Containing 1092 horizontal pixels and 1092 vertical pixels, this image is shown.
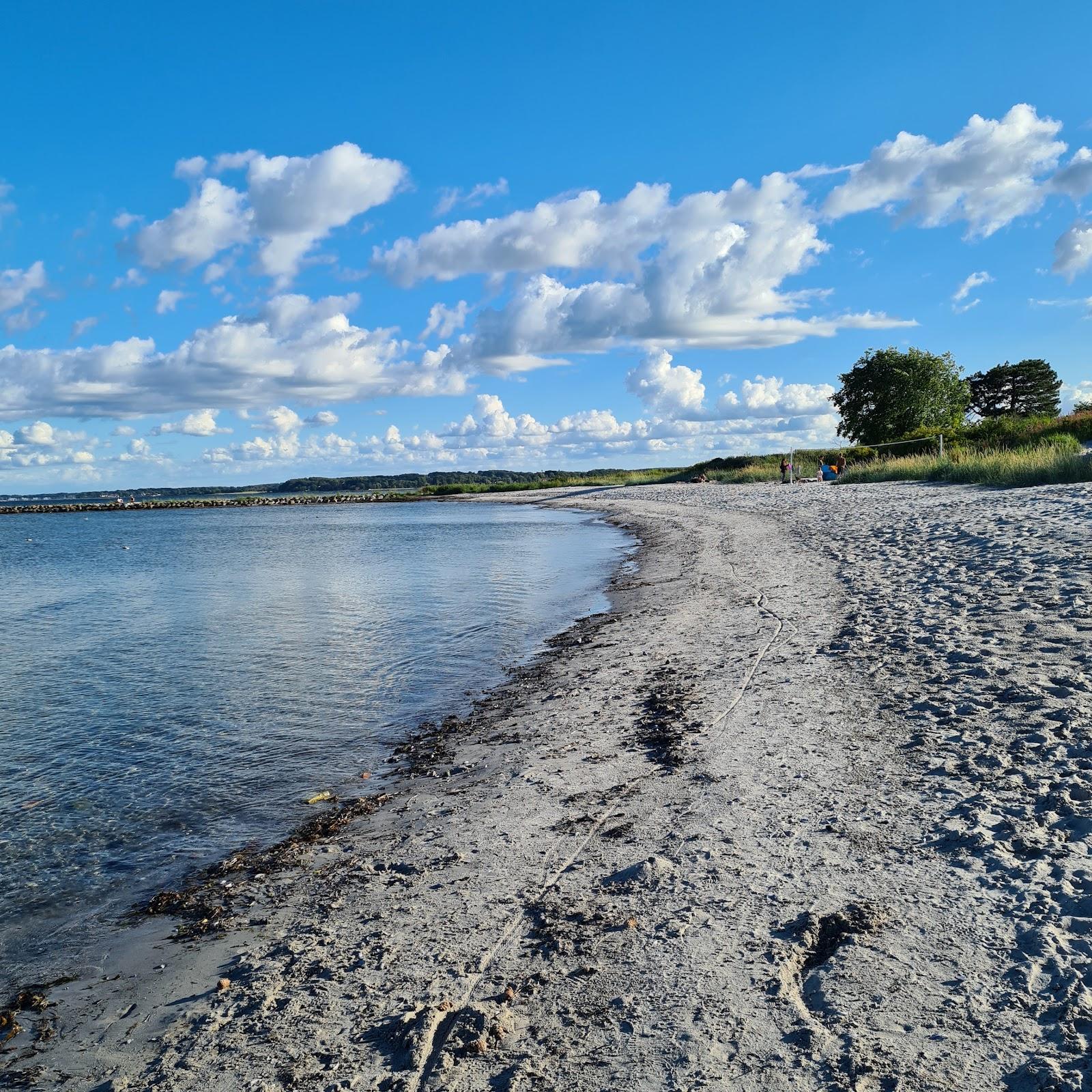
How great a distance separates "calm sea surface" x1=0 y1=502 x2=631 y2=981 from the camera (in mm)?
6109

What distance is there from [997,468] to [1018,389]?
61.5 meters

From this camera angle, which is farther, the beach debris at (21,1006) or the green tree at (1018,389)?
the green tree at (1018,389)

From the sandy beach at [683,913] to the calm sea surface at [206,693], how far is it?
92cm

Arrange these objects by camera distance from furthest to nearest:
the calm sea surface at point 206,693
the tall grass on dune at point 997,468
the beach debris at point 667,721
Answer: the tall grass on dune at point 997,468, the beach debris at point 667,721, the calm sea surface at point 206,693

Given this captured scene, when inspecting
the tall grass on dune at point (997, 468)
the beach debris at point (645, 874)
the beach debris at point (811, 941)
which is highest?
the tall grass on dune at point (997, 468)

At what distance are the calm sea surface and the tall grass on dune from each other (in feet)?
45.1

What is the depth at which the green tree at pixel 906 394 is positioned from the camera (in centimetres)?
6012

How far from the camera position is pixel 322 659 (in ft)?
41.7

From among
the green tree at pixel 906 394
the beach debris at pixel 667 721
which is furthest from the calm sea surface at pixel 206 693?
the green tree at pixel 906 394

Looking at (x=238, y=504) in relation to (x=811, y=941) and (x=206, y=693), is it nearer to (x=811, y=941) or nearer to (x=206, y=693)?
(x=206, y=693)

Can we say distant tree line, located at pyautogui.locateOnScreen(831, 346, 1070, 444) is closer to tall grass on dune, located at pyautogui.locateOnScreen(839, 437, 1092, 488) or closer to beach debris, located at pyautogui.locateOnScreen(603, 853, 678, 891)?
tall grass on dune, located at pyautogui.locateOnScreen(839, 437, 1092, 488)

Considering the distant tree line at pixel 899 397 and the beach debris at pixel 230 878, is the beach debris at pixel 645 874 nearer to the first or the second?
the beach debris at pixel 230 878

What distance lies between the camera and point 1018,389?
3130 inches

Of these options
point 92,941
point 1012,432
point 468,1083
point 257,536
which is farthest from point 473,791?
point 257,536
